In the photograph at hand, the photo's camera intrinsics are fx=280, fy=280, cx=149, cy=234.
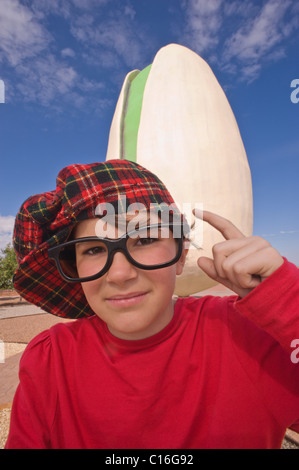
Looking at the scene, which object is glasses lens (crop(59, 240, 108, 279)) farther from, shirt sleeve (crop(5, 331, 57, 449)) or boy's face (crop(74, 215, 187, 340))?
shirt sleeve (crop(5, 331, 57, 449))

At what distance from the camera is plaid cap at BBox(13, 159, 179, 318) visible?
84 centimetres

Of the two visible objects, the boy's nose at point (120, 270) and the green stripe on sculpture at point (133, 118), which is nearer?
the boy's nose at point (120, 270)

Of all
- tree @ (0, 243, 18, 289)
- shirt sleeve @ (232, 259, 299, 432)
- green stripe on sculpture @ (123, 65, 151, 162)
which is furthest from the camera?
tree @ (0, 243, 18, 289)

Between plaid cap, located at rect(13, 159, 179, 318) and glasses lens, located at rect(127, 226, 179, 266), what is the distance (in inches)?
3.4

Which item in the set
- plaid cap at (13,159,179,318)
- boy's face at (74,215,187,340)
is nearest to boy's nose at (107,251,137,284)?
boy's face at (74,215,187,340)

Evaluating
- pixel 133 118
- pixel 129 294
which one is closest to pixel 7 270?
pixel 133 118

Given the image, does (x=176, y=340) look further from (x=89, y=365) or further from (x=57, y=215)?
(x=57, y=215)

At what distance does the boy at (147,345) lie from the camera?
28.4 inches

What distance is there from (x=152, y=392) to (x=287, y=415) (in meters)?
0.36

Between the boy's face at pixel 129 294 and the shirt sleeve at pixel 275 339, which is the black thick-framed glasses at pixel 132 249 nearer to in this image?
the boy's face at pixel 129 294

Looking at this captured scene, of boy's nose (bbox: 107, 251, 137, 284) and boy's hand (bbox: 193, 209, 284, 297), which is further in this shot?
boy's nose (bbox: 107, 251, 137, 284)

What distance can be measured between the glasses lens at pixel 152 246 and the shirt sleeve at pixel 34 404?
418 mm

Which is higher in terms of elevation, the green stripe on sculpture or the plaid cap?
the green stripe on sculpture

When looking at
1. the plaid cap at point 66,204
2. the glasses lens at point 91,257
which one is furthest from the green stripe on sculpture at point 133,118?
the glasses lens at point 91,257
